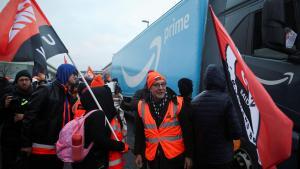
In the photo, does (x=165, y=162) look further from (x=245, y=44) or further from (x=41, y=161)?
(x=245, y=44)

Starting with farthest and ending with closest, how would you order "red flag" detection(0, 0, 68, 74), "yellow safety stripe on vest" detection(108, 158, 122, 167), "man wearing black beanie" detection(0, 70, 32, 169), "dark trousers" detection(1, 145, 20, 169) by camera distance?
"dark trousers" detection(1, 145, 20, 169), "man wearing black beanie" detection(0, 70, 32, 169), "red flag" detection(0, 0, 68, 74), "yellow safety stripe on vest" detection(108, 158, 122, 167)

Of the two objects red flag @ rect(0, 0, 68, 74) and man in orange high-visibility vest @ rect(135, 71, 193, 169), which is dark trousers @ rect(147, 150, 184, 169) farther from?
red flag @ rect(0, 0, 68, 74)

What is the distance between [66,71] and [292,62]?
7.60 ft

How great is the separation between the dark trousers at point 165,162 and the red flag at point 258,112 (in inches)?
40.5

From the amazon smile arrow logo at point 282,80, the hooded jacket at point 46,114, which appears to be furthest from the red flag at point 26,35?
the amazon smile arrow logo at point 282,80

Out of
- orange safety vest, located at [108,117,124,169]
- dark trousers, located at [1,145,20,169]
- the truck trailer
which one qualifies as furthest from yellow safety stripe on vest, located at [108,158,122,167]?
dark trousers, located at [1,145,20,169]

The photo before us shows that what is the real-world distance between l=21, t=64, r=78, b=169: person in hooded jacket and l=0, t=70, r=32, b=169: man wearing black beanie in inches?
40.4

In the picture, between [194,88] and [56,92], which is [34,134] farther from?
[194,88]

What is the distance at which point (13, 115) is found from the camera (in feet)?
13.2

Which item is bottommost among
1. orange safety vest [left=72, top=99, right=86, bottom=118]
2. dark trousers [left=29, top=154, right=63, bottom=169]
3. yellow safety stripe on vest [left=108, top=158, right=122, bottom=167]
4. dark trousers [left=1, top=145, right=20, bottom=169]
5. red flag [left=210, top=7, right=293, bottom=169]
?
dark trousers [left=1, top=145, right=20, bottom=169]

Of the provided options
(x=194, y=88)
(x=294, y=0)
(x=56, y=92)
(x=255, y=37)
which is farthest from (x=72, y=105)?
(x=294, y=0)

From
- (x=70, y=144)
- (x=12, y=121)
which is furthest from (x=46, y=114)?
(x=12, y=121)

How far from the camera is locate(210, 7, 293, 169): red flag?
1.53 meters

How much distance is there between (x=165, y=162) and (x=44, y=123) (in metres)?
1.35
